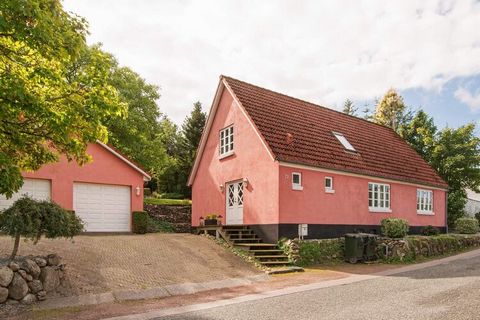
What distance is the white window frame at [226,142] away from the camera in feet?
65.9

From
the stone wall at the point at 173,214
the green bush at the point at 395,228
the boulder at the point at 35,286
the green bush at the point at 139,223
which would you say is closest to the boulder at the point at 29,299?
the boulder at the point at 35,286

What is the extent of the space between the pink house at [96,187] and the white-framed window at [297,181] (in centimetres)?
850

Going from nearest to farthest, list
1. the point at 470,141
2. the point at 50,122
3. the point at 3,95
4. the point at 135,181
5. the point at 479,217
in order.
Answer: the point at 3,95
the point at 50,122
the point at 135,181
the point at 470,141
the point at 479,217

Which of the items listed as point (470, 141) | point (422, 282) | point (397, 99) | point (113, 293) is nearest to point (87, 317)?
point (113, 293)

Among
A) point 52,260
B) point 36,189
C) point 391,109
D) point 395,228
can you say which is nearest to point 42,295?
point 52,260

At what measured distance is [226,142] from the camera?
67.8 ft

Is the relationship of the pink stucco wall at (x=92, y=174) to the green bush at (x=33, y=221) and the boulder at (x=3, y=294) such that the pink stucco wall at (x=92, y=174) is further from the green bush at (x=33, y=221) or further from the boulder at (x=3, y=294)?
the boulder at (x=3, y=294)

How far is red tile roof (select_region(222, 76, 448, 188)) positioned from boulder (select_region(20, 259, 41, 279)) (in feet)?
30.5

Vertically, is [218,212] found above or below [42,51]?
below

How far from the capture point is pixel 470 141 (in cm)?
2989

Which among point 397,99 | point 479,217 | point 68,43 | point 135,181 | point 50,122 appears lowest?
point 479,217

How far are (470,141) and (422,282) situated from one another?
22144mm

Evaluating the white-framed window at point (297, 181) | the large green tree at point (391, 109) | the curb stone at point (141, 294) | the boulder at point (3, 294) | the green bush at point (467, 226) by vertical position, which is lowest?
the green bush at point (467, 226)

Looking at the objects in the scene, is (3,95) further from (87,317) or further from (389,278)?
(389,278)
